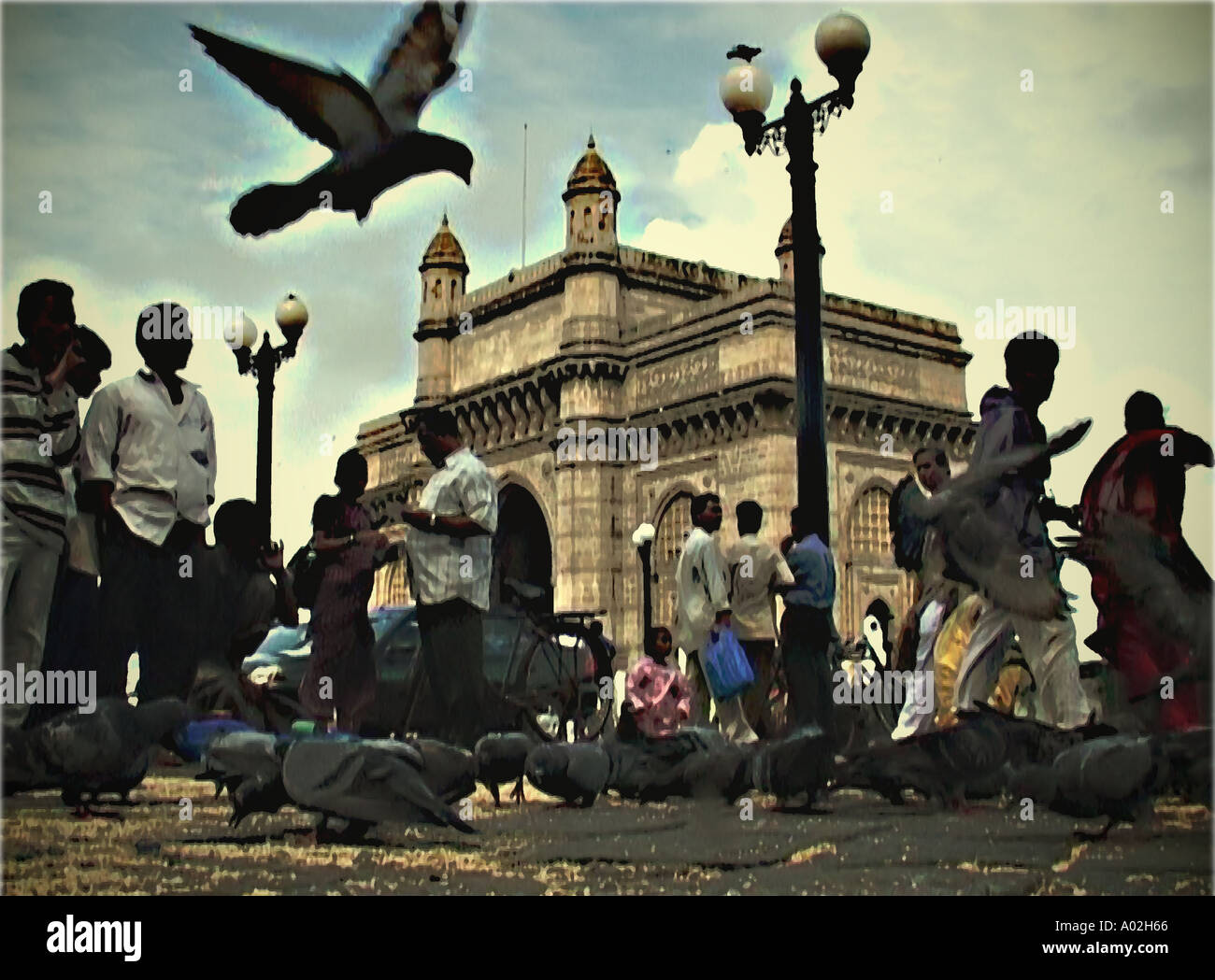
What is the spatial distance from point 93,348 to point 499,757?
3.45 meters

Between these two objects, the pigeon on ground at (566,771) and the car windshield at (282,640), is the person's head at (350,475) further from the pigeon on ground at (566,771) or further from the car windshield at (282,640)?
the car windshield at (282,640)

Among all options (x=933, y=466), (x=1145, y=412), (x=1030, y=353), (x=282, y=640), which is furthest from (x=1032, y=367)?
(x=282, y=640)

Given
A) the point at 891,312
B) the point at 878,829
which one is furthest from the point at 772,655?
the point at 891,312

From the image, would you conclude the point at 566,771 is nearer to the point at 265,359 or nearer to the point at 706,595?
the point at 706,595

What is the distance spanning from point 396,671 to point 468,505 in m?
1.80

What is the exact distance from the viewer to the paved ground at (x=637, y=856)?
6602 millimetres

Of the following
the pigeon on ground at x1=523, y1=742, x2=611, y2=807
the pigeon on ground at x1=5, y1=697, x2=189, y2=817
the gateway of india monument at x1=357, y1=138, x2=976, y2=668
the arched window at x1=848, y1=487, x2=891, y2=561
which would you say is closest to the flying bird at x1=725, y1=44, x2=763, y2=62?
the gateway of india monument at x1=357, y1=138, x2=976, y2=668

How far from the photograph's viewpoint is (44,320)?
8.00m

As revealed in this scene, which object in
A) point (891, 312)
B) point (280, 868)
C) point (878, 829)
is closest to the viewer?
point (280, 868)

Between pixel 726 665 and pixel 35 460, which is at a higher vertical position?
pixel 35 460

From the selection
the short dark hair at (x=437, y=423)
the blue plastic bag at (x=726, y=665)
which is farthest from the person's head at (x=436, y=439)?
the blue plastic bag at (x=726, y=665)

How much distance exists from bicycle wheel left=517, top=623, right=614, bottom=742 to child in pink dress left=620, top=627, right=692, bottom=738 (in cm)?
64
